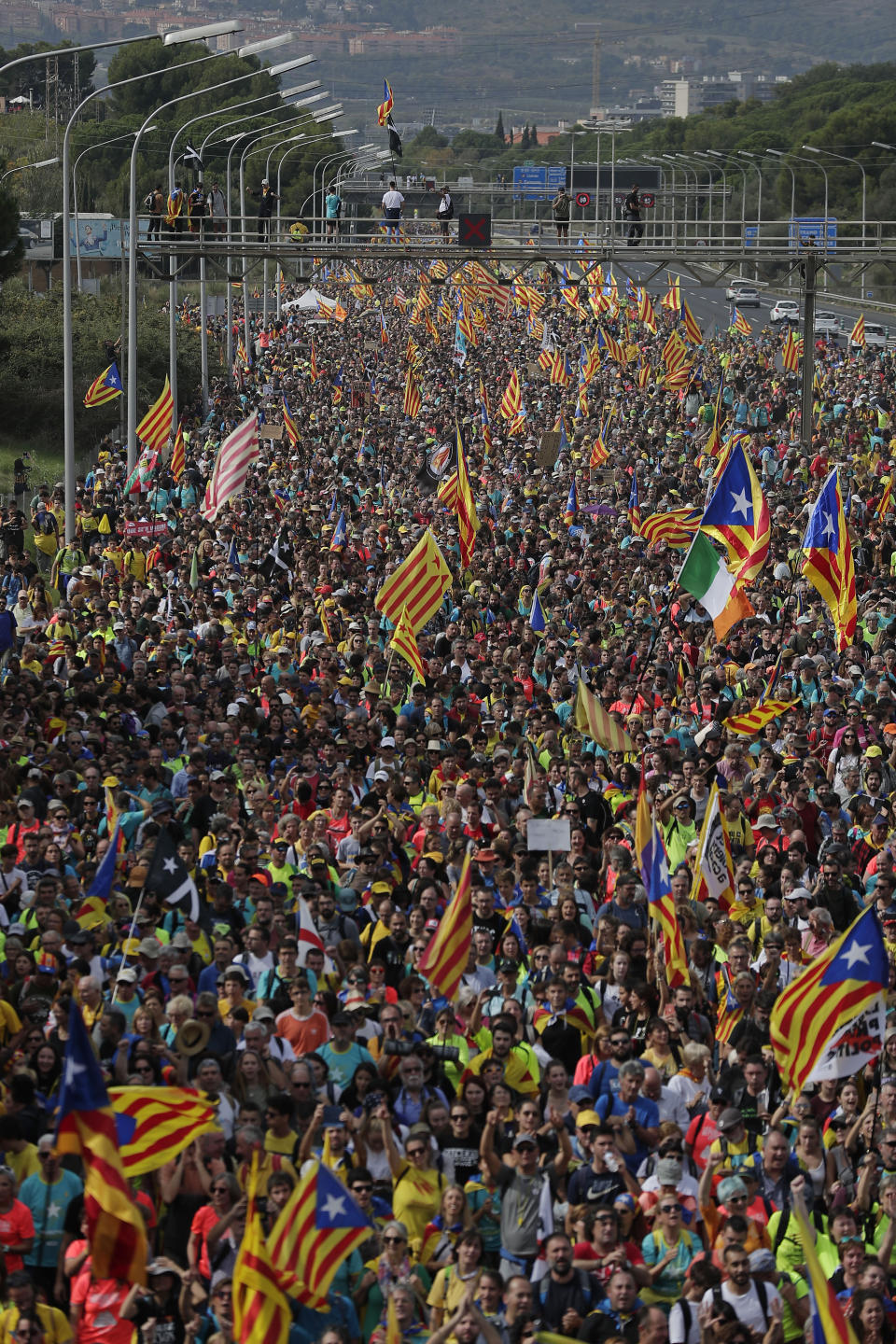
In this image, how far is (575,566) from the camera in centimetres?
2308

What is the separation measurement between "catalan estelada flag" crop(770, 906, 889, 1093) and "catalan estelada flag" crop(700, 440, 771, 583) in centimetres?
985

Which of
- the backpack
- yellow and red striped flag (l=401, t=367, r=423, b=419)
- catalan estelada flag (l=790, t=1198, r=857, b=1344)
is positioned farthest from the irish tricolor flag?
yellow and red striped flag (l=401, t=367, r=423, b=419)

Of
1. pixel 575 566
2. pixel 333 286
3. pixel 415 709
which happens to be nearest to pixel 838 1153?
pixel 415 709

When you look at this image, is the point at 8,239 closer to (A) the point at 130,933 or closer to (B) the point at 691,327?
(B) the point at 691,327

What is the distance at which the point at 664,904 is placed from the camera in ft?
37.2

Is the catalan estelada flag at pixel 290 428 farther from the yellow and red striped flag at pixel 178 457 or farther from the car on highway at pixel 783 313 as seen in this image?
the car on highway at pixel 783 313

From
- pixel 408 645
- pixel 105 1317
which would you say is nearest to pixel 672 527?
pixel 408 645

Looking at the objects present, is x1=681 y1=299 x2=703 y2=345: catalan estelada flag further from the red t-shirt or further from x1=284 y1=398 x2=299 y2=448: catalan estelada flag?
the red t-shirt

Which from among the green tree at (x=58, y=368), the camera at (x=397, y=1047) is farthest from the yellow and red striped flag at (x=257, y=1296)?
the green tree at (x=58, y=368)

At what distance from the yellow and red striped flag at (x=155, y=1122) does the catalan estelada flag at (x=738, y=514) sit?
11.4 meters

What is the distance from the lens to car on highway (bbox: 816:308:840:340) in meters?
72.7

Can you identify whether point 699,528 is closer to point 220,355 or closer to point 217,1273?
point 217,1273

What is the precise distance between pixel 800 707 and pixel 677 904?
219 inches

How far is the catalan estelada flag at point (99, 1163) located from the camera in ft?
25.3
